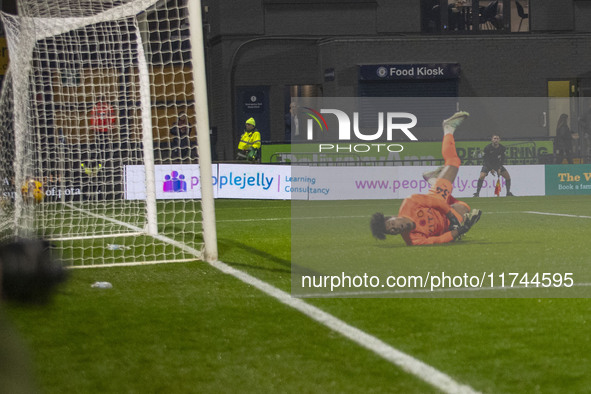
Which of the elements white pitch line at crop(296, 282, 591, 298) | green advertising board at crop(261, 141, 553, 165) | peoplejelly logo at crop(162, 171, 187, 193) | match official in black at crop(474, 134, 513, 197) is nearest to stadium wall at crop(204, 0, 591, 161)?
green advertising board at crop(261, 141, 553, 165)

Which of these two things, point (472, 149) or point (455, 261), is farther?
point (472, 149)

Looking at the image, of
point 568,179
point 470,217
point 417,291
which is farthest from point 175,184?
point 417,291

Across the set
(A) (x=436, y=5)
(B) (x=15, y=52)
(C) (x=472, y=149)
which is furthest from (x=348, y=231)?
(A) (x=436, y=5)

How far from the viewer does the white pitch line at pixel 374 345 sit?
12.2ft

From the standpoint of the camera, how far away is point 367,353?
4.34 meters

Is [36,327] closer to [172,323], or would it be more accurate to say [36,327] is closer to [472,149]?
Result: [172,323]

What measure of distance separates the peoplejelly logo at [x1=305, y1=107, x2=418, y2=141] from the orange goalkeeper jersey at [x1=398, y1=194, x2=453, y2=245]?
17.3m

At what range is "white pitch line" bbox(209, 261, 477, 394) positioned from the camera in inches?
147

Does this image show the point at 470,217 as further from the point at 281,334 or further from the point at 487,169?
the point at 487,169

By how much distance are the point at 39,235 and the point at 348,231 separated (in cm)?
957

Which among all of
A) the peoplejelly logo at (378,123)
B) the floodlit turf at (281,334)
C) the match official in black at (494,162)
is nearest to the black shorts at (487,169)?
the match official in black at (494,162)

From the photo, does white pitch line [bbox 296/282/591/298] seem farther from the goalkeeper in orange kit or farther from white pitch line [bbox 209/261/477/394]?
the goalkeeper in orange kit

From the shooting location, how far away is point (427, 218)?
8.88 meters

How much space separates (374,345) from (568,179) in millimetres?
17658
